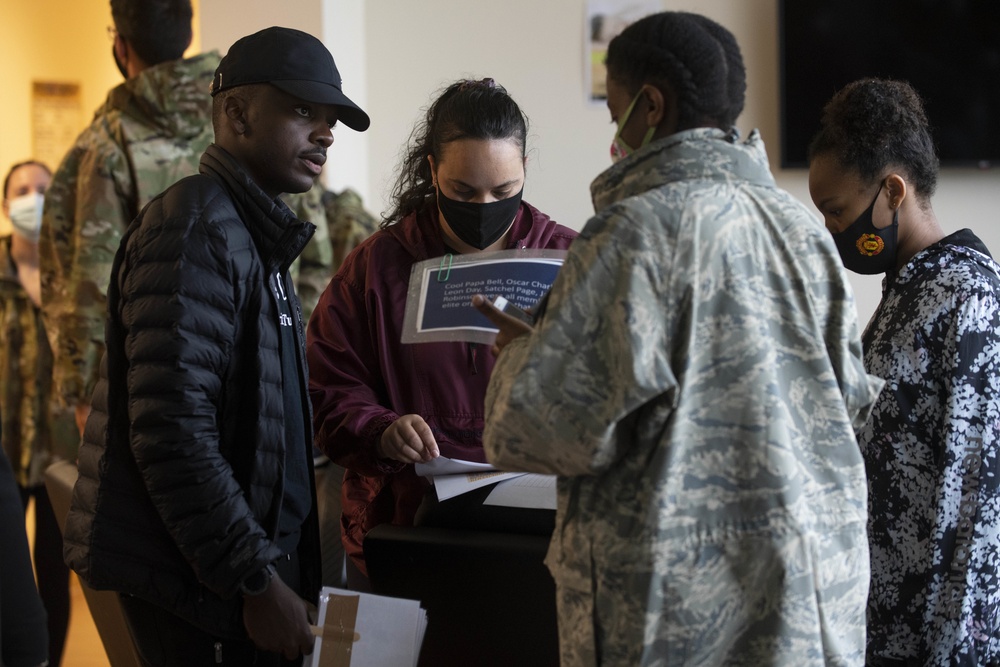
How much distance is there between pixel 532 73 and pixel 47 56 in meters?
3.68

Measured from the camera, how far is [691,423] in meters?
1.09

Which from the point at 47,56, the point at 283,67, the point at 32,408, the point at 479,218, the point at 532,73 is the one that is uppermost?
the point at 47,56

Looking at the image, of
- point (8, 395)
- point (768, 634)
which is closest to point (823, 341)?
point (768, 634)

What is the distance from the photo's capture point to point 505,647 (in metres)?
1.59

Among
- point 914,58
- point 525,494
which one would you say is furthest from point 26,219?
point 914,58

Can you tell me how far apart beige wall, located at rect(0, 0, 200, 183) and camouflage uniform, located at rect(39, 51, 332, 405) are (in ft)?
11.7

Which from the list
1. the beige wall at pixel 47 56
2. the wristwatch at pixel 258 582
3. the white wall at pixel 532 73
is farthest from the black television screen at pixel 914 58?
the beige wall at pixel 47 56

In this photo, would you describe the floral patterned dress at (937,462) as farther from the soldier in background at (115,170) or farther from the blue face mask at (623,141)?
the soldier in background at (115,170)

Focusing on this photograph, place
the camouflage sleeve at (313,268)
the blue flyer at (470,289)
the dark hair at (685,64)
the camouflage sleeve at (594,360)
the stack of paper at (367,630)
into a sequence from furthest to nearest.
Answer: the camouflage sleeve at (313,268)
the blue flyer at (470,289)
the stack of paper at (367,630)
the dark hair at (685,64)
the camouflage sleeve at (594,360)

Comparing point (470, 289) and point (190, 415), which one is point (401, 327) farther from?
Answer: point (190, 415)

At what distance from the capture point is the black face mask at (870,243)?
5.83 ft

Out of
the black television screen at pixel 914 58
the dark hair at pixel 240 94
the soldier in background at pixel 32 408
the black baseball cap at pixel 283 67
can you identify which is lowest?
the soldier in background at pixel 32 408

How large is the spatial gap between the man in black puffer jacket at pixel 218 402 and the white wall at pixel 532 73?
2.29 m

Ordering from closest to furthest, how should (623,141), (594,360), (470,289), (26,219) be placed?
(594,360)
(623,141)
(470,289)
(26,219)
